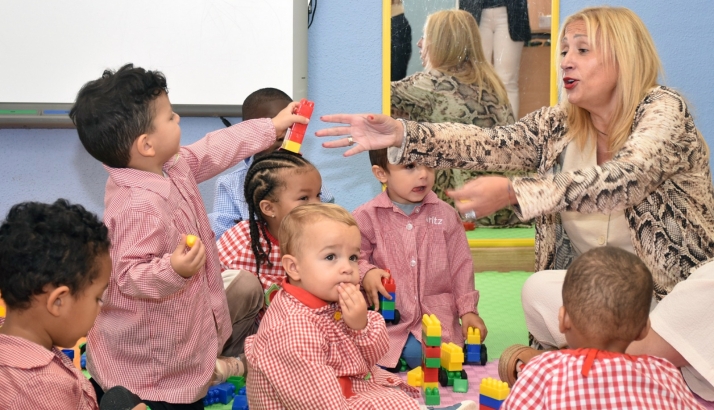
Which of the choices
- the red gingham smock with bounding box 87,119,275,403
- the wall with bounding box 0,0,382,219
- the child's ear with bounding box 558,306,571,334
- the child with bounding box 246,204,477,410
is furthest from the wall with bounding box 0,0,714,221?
the child's ear with bounding box 558,306,571,334

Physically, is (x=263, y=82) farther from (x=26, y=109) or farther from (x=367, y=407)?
(x=367, y=407)

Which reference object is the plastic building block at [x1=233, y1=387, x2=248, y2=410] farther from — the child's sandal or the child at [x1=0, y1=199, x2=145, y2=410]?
the child's sandal

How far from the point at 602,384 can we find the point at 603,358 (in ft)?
0.13

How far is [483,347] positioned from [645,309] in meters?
0.89

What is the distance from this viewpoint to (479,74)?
3141 millimetres

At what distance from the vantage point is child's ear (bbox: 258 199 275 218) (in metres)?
2.05

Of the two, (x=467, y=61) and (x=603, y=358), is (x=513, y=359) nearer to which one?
(x=603, y=358)

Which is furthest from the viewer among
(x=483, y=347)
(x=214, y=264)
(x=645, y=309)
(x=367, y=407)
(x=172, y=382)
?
(x=483, y=347)

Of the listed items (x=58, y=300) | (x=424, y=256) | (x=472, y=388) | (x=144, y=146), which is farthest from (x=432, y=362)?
(x=58, y=300)

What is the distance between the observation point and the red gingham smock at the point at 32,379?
1086mm

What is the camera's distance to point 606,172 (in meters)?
1.63

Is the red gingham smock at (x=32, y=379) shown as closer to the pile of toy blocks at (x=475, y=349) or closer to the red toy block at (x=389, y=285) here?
the red toy block at (x=389, y=285)

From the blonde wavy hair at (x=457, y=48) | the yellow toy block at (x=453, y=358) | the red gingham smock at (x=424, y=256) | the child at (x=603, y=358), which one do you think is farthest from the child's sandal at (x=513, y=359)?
the blonde wavy hair at (x=457, y=48)

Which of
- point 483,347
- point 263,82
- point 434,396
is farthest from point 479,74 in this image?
point 434,396
